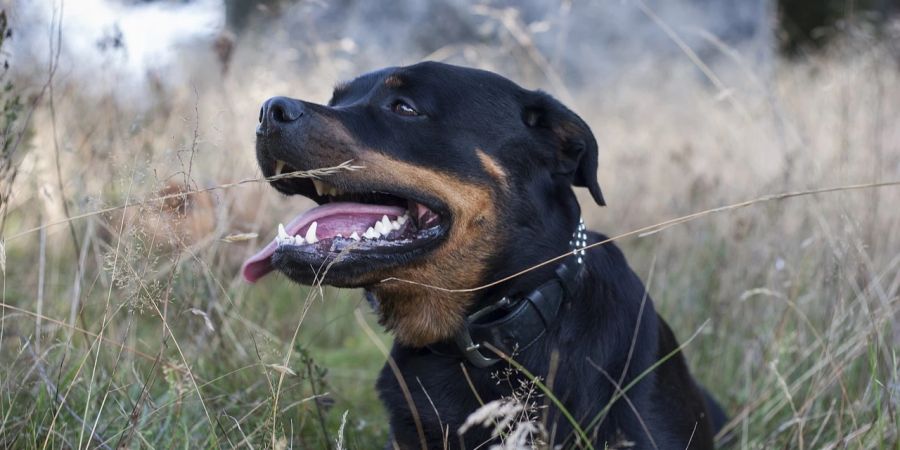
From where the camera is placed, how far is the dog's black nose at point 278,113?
2.35 metres

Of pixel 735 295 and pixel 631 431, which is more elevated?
pixel 631 431

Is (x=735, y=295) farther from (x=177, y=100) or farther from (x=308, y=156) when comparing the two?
(x=177, y=100)

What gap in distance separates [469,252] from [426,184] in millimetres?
257

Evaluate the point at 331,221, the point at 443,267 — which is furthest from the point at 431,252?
the point at 331,221

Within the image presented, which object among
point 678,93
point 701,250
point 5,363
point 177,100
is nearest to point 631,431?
point 5,363

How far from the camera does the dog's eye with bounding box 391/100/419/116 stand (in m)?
2.66

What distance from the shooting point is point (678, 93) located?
317 inches

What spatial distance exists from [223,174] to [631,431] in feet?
9.14

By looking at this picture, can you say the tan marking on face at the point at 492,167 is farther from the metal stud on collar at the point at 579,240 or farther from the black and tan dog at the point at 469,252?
the metal stud on collar at the point at 579,240

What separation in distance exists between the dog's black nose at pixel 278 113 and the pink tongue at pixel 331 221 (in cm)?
29

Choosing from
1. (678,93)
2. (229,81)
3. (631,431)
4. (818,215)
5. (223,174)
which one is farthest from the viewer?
(678,93)

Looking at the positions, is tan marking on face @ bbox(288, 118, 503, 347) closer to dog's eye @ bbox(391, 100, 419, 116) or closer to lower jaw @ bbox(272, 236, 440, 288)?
Result: lower jaw @ bbox(272, 236, 440, 288)

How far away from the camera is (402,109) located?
8.78 ft

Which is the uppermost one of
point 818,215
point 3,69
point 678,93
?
point 3,69
